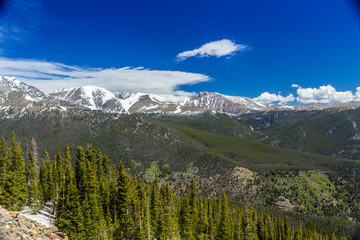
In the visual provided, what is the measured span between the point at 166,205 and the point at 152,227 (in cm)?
818

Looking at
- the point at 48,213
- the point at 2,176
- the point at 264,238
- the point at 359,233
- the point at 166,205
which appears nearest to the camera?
the point at 2,176

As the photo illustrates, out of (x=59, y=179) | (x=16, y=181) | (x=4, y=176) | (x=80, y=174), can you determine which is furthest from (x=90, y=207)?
(x=4, y=176)

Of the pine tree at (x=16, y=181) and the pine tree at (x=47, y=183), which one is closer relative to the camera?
the pine tree at (x=16, y=181)

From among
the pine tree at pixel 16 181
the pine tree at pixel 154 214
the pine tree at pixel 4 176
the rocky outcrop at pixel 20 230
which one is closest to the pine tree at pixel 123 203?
the pine tree at pixel 154 214

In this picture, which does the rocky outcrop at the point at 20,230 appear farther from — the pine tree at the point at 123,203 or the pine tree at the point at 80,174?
the pine tree at the point at 80,174

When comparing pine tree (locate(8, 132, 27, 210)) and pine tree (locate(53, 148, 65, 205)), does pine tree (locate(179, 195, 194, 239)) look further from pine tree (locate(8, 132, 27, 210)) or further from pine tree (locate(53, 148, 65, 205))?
pine tree (locate(8, 132, 27, 210))

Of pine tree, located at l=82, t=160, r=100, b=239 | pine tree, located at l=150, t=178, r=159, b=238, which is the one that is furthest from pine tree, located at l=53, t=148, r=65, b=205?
pine tree, located at l=150, t=178, r=159, b=238

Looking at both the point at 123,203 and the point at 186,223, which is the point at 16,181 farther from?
the point at 186,223

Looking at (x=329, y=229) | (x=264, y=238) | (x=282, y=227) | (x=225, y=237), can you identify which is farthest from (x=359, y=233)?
(x=225, y=237)

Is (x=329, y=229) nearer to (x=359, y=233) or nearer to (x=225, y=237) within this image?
(x=359, y=233)

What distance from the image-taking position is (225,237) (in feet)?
244

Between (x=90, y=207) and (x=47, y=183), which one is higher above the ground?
(x=90, y=207)

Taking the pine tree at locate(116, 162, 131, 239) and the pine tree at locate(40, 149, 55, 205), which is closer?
the pine tree at locate(116, 162, 131, 239)

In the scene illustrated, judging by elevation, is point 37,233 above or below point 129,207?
above
